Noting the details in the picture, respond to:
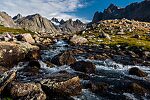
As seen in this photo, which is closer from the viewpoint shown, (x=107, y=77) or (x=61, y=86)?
(x=61, y=86)

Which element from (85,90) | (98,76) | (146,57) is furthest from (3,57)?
(146,57)

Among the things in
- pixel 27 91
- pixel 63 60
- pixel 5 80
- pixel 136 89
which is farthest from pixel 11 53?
pixel 136 89

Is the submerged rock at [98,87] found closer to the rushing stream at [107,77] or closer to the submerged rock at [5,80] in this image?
the rushing stream at [107,77]

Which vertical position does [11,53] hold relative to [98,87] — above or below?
above

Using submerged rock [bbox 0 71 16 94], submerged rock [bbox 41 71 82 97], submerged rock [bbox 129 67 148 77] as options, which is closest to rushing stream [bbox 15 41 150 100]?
submerged rock [bbox 129 67 148 77]

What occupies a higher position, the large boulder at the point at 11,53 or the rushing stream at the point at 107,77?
the large boulder at the point at 11,53

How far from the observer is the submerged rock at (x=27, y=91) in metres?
29.8

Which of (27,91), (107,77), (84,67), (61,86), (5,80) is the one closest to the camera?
(27,91)

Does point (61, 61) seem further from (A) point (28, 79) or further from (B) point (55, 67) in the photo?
(A) point (28, 79)

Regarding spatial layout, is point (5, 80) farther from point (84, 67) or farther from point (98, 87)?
point (84, 67)

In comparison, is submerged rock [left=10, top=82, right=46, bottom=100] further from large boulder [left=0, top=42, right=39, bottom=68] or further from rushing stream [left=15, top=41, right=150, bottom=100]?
large boulder [left=0, top=42, right=39, bottom=68]

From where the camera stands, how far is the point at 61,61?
52062mm

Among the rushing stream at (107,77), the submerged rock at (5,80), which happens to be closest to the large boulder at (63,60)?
the rushing stream at (107,77)

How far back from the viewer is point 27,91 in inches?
1209
